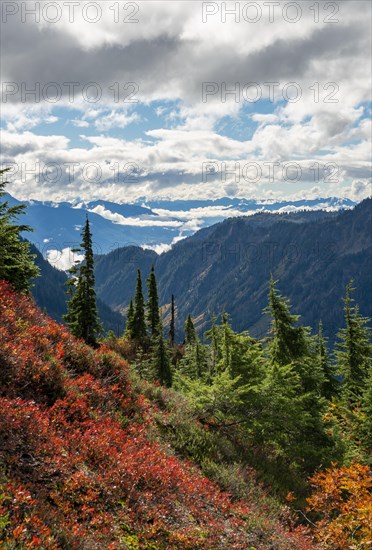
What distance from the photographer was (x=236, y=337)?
19.4 meters

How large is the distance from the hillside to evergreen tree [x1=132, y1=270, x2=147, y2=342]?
56.1 metres

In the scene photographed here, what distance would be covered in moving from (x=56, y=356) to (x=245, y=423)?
27.5 feet

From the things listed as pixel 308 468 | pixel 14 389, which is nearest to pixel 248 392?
pixel 308 468

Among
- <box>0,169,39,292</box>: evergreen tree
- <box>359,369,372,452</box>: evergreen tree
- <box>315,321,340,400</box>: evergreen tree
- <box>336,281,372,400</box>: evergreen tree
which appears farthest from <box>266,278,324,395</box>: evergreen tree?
<box>0,169,39,292</box>: evergreen tree

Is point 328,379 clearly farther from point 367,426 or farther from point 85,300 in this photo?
point 85,300

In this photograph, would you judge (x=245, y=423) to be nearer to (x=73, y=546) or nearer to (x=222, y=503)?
(x=222, y=503)

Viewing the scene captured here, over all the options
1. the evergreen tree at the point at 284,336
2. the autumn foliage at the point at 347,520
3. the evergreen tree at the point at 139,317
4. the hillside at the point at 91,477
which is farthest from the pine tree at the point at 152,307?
the autumn foliage at the point at 347,520

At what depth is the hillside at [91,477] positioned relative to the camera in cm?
681

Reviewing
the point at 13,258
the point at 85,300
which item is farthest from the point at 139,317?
the point at 13,258


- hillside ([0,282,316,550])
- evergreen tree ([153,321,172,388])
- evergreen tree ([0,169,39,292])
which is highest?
evergreen tree ([0,169,39,292])

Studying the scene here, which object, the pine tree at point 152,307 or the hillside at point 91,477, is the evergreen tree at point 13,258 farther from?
the pine tree at point 152,307

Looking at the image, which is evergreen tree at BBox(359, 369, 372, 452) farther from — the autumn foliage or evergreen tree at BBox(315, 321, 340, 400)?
evergreen tree at BBox(315, 321, 340, 400)

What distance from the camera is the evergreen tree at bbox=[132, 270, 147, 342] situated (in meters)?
69.2

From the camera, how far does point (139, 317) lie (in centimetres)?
6956
